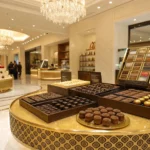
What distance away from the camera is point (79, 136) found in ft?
4.19

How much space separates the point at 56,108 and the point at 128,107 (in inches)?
31.6

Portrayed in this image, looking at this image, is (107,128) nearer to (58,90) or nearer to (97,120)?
(97,120)

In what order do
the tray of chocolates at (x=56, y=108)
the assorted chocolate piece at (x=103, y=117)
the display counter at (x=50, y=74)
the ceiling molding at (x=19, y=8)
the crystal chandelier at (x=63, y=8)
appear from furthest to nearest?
1. the display counter at (x=50, y=74)
2. the ceiling molding at (x=19, y=8)
3. the crystal chandelier at (x=63, y=8)
4. the tray of chocolates at (x=56, y=108)
5. the assorted chocolate piece at (x=103, y=117)

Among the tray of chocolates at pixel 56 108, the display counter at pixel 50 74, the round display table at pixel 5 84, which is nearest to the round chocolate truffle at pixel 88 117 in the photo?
the tray of chocolates at pixel 56 108

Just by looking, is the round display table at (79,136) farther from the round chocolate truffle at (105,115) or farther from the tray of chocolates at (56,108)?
the round chocolate truffle at (105,115)

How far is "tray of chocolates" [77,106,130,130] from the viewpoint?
1337 mm

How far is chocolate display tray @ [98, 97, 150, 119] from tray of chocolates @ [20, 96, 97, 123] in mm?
129

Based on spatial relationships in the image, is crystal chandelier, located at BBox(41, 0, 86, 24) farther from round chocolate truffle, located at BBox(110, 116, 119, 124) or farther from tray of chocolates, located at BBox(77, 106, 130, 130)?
round chocolate truffle, located at BBox(110, 116, 119, 124)

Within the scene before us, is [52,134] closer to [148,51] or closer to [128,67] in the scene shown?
[128,67]

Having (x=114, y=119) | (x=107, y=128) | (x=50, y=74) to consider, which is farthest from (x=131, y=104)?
(x=50, y=74)

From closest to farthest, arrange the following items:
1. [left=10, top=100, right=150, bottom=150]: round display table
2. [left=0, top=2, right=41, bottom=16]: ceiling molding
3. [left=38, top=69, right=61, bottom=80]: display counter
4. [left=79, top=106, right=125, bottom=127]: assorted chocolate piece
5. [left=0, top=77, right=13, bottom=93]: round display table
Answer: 1. [left=10, top=100, right=150, bottom=150]: round display table
2. [left=79, top=106, right=125, bottom=127]: assorted chocolate piece
3. [left=0, top=2, right=41, bottom=16]: ceiling molding
4. [left=0, top=77, right=13, bottom=93]: round display table
5. [left=38, top=69, right=61, bottom=80]: display counter

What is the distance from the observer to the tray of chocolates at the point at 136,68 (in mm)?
2314

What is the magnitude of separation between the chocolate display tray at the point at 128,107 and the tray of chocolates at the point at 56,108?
0.42 ft

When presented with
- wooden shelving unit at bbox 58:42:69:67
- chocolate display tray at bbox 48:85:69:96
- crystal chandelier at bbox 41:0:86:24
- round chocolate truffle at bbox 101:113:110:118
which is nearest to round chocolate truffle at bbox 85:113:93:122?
round chocolate truffle at bbox 101:113:110:118
